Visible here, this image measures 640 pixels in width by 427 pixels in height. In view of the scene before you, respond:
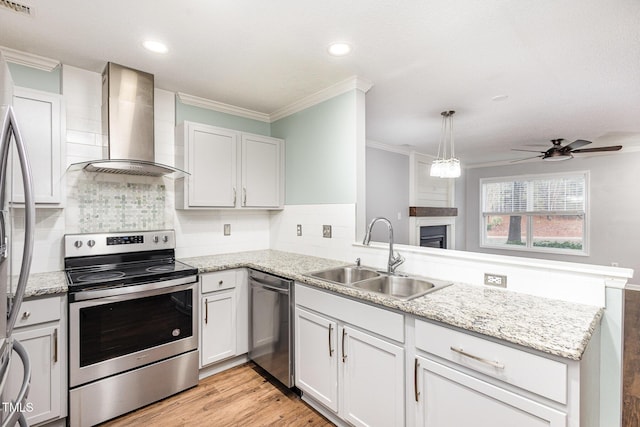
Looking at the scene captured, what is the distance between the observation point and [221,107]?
3035 mm

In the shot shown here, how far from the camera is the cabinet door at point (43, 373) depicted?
167 centimetres

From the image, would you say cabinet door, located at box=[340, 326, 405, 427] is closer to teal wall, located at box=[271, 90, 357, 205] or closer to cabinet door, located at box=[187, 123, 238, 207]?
teal wall, located at box=[271, 90, 357, 205]

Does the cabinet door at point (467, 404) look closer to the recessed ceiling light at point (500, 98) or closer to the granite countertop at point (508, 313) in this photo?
the granite countertop at point (508, 313)

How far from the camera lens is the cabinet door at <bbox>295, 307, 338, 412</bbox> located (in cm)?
185

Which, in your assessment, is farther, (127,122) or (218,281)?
(218,281)

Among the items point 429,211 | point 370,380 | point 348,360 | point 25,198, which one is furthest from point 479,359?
point 429,211

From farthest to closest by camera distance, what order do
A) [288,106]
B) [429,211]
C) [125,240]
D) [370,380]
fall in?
[429,211] < [288,106] < [125,240] < [370,380]

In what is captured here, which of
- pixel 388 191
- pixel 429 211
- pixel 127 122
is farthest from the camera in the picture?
pixel 429 211

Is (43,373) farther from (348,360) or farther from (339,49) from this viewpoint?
(339,49)

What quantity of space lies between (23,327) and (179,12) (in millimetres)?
1919

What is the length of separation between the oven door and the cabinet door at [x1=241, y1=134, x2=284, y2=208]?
1095 mm

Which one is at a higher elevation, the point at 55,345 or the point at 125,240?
the point at 125,240

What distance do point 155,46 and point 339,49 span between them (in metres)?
1.22

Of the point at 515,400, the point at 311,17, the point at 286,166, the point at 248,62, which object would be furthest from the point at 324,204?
the point at 515,400
